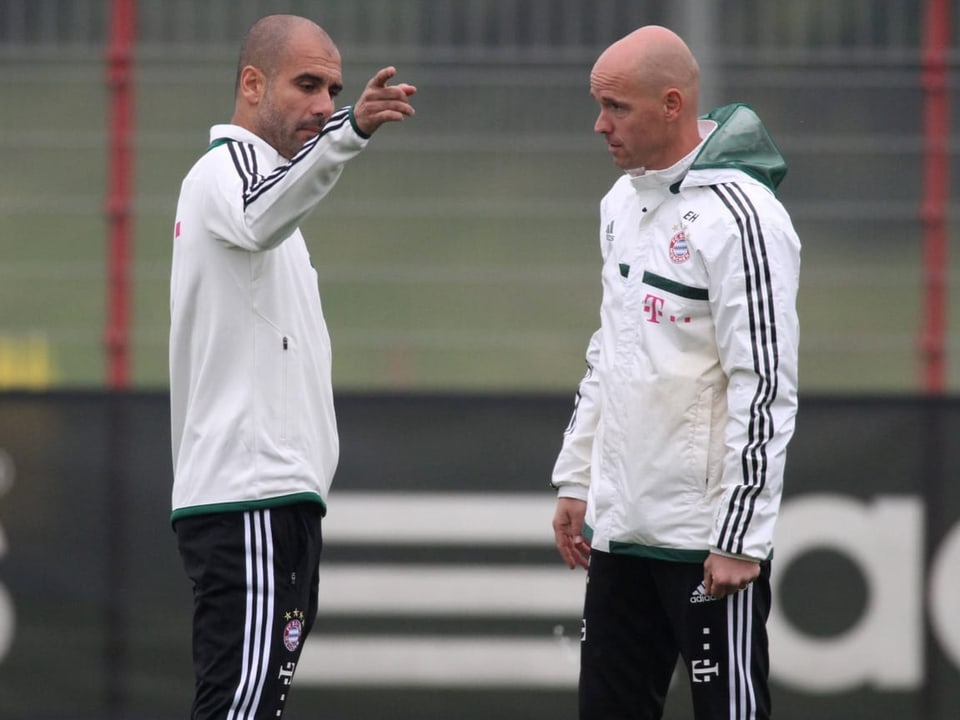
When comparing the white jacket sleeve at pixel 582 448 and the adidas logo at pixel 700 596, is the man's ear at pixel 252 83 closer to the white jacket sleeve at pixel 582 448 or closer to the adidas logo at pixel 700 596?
the white jacket sleeve at pixel 582 448

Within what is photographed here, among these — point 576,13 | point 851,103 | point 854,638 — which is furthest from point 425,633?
point 851,103

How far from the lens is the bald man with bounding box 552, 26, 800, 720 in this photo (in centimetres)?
337

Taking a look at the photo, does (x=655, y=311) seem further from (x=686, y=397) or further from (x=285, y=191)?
(x=285, y=191)

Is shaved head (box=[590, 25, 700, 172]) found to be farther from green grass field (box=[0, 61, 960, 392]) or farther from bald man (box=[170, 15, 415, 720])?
green grass field (box=[0, 61, 960, 392])

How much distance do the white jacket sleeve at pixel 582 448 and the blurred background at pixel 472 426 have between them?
4.90 ft

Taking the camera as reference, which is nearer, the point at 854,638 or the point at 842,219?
the point at 854,638

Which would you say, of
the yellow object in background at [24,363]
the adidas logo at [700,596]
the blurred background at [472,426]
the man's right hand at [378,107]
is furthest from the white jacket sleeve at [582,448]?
the yellow object in background at [24,363]

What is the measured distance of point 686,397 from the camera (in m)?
3.47

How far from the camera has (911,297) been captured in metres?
9.89

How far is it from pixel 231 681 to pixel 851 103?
191 inches

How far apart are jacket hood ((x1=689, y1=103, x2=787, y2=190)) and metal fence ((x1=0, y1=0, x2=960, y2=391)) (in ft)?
7.15

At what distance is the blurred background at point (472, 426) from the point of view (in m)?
5.30

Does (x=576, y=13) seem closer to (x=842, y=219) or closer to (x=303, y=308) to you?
(x=842, y=219)

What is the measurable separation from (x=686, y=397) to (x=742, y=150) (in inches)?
23.9
